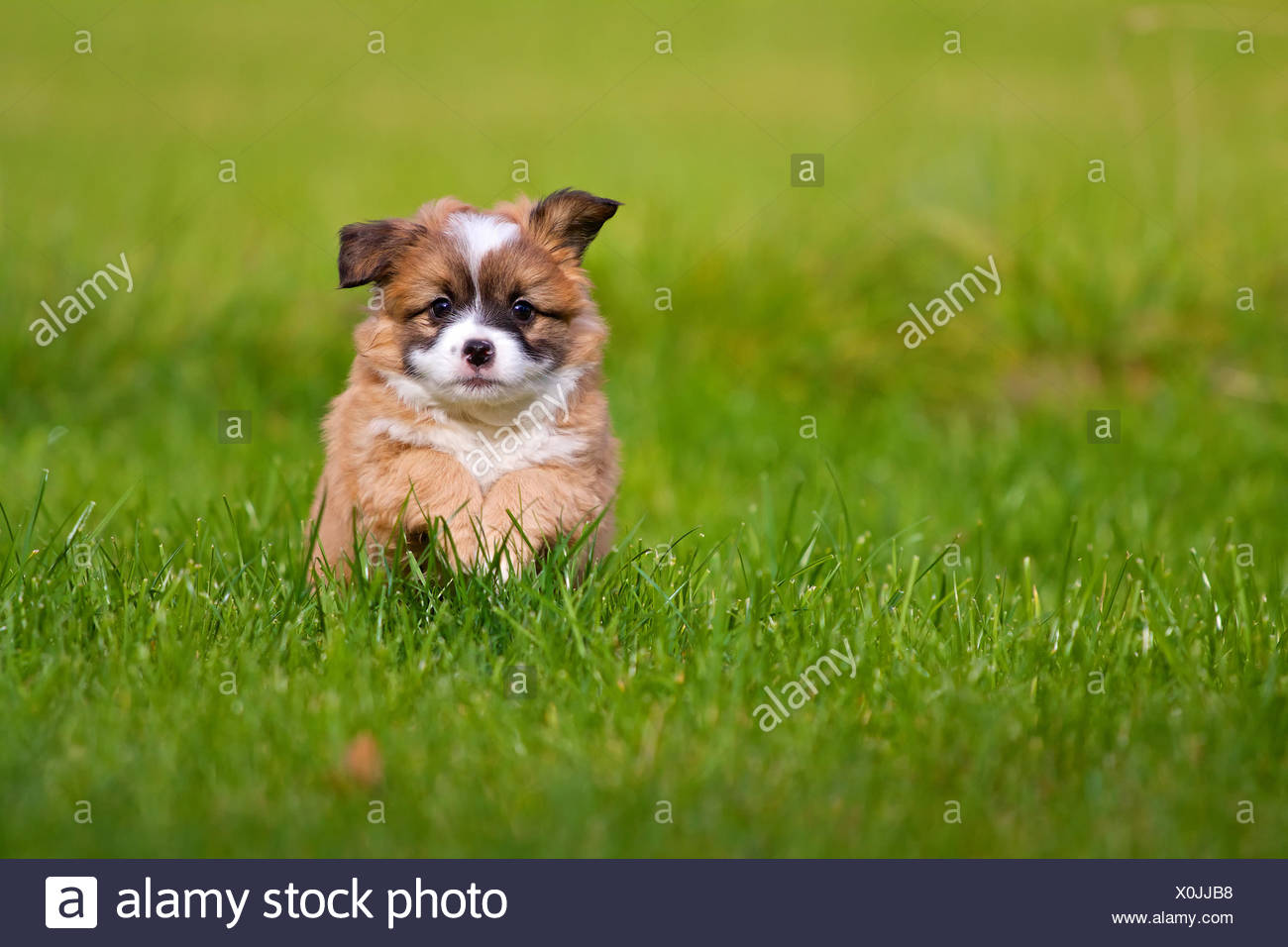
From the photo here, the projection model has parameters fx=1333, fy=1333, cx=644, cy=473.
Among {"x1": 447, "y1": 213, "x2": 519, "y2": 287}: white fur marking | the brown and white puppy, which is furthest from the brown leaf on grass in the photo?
{"x1": 447, "y1": 213, "x2": 519, "y2": 287}: white fur marking

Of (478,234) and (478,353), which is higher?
(478,234)

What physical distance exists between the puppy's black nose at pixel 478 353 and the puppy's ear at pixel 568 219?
514 millimetres

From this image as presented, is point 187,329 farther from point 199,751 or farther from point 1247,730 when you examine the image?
point 1247,730

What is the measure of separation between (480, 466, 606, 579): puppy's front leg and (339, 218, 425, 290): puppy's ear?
731 mm

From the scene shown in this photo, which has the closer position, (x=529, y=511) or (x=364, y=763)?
(x=364, y=763)

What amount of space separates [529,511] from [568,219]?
3.10 ft

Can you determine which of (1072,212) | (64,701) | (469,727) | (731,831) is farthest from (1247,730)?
(1072,212)

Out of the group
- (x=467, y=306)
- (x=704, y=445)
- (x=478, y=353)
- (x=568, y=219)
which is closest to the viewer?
(x=478, y=353)

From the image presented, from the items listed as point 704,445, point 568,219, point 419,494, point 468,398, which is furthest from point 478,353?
point 704,445

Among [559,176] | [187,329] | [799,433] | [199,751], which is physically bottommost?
[199,751]

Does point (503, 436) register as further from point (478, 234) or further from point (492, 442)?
point (478, 234)

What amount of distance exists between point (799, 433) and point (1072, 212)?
9.75 ft

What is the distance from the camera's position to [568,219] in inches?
165

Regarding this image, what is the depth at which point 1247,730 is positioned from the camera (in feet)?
10.9
